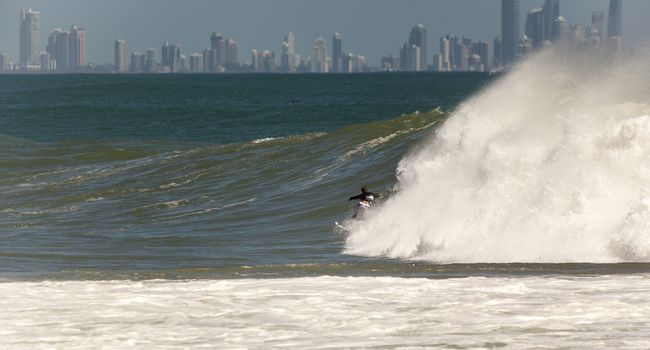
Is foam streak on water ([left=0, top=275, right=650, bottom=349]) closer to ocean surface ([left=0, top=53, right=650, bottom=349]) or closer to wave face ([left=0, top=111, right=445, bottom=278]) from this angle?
ocean surface ([left=0, top=53, right=650, bottom=349])

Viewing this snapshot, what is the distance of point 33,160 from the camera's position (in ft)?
149

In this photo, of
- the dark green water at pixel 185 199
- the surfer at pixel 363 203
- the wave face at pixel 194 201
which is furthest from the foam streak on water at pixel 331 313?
the surfer at pixel 363 203

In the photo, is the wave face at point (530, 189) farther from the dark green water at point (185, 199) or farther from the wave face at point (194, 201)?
the wave face at point (194, 201)

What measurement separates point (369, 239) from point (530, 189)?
2.76 metres

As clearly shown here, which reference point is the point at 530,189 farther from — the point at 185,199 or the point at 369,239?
the point at 185,199

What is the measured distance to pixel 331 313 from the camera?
1391 cm

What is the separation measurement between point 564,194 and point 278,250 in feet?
15.5

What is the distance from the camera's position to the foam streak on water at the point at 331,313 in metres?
12.5

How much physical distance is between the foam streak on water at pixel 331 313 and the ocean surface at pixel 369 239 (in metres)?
0.03

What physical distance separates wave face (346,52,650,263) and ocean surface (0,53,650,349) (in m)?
0.04

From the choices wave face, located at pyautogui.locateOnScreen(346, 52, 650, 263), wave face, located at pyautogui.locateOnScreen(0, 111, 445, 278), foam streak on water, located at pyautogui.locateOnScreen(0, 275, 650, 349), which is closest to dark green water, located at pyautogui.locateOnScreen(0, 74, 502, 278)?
wave face, located at pyautogui.locateOnScreen(0, 111, 445, 278)

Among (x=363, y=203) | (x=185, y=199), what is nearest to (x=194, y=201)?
(x=185, y=199)

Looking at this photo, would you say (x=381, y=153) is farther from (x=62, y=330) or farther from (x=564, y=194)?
(x=62, y=330)

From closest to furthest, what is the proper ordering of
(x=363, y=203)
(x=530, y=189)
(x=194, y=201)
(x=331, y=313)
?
(x=331, y=313) < (x=530, y=189) < (x=363, y=203) < (x=194, y=201)
